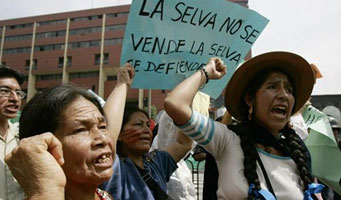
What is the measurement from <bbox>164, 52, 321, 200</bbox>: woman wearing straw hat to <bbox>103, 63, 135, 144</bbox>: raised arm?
377 millimetres

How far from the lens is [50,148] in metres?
1.17

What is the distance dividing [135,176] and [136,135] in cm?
39

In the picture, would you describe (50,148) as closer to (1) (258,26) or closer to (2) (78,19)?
(1) (258,26)

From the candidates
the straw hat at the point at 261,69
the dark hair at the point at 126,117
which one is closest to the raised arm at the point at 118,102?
the dark hair at the point at 126,117

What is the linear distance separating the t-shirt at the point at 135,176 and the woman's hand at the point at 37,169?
0.74 meters

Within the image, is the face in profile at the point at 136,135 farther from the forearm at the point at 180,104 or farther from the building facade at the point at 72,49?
the building facade at the point at 72,49

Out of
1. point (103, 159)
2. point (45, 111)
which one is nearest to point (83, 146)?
point (103, 159)

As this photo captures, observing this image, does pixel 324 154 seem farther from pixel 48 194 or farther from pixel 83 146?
pixel 48 194

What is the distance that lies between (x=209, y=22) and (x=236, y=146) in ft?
3.77

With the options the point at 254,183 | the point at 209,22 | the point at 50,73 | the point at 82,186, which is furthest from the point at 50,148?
the point at 50,73

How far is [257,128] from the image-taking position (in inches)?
83.3

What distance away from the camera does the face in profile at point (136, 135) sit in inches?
91.4

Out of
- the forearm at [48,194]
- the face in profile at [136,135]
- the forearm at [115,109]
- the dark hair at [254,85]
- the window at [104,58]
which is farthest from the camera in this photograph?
the window at [104,58]

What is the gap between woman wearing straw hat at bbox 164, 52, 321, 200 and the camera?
1.83 metres
